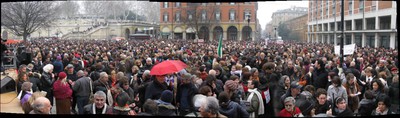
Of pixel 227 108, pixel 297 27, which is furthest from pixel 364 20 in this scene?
pixel 297 27

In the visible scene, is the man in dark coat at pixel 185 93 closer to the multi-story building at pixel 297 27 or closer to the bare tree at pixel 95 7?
the multi-story building at pixel 297 27

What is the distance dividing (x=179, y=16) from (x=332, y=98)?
59074 mm

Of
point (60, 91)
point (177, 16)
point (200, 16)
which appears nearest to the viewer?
point (60, 91)

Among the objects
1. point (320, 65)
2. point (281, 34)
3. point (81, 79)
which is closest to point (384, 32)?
point (320, 65)

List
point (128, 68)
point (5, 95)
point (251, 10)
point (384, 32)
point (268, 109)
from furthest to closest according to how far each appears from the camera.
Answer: point (251, 10) → point (384, 32) → point (128, 68) → point (268, 109) → point (5, 95)

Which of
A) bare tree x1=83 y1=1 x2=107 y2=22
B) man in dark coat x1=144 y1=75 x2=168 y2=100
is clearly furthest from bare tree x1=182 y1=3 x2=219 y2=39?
man in dark coat x1=144 y1=75 x2=168 y2=100

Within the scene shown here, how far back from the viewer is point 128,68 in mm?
10070

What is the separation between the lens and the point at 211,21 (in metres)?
62.8

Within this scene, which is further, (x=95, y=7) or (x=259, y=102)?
(x=95, y=7)

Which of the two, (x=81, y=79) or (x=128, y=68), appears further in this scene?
(x=128, y=68)

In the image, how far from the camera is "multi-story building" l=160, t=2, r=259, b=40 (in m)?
61.0

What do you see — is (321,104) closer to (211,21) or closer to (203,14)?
(203,14)

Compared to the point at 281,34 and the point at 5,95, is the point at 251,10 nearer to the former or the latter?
the point at 281,34

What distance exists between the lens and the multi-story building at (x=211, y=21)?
60969mm
